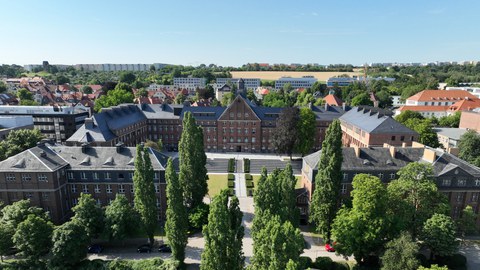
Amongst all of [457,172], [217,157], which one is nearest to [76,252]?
[217,157]

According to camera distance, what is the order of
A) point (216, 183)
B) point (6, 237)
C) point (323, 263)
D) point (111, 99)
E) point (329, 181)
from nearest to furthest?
point (6, 237), point (323, 263), point (329, 181), point (216, 183), point (111, 99)

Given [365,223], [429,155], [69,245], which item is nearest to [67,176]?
[69,245]

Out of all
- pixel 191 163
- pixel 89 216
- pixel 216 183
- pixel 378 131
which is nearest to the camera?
pixel 89 216

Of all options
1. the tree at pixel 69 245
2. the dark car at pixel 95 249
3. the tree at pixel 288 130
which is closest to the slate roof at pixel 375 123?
the tree at pixel 288 130

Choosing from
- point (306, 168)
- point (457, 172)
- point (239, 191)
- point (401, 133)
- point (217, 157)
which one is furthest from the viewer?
point (217, 157)

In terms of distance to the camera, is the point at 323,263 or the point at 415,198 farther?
the point at 415,198

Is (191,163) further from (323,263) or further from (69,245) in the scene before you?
(323,263)

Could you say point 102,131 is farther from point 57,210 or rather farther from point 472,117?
point 472,117
